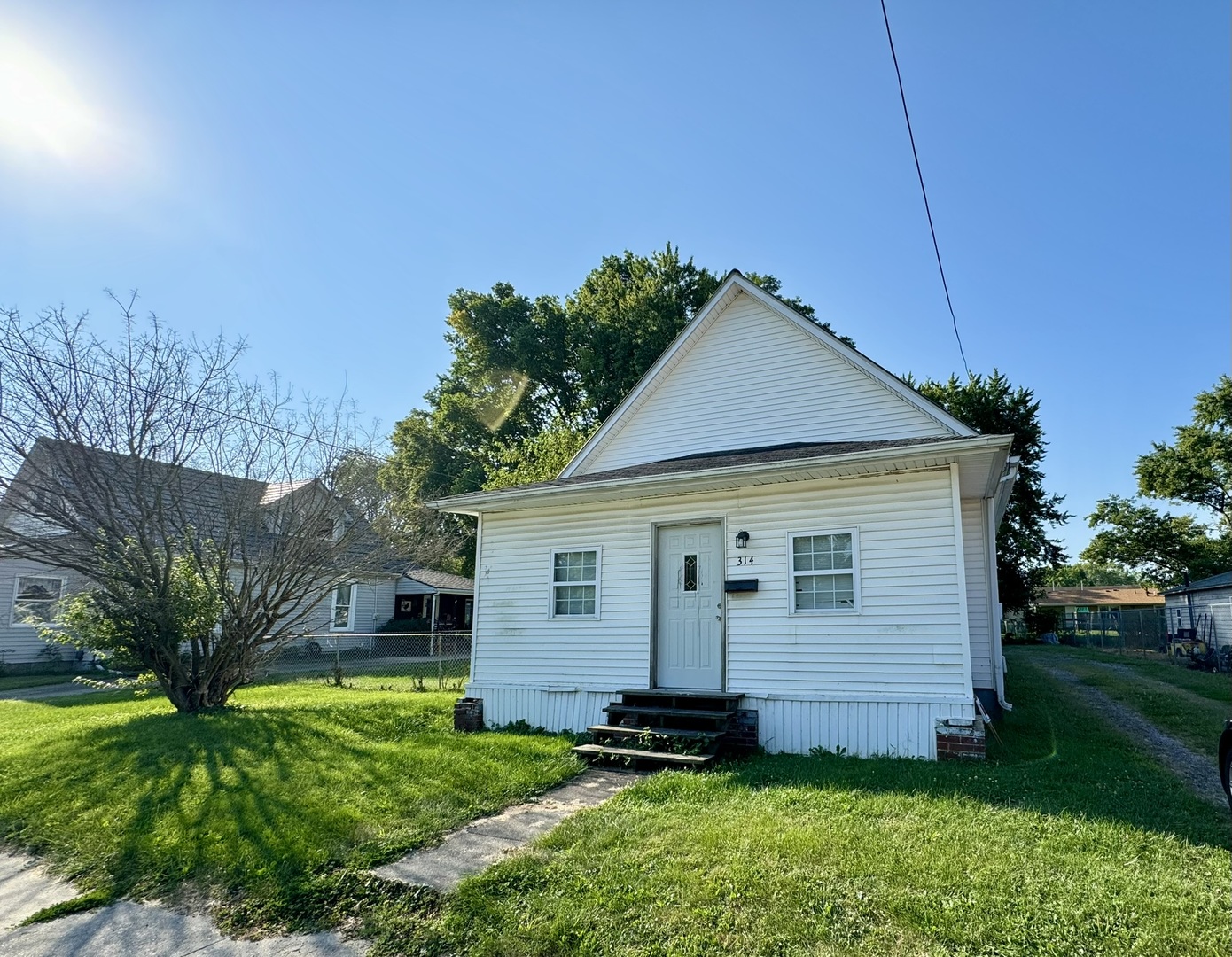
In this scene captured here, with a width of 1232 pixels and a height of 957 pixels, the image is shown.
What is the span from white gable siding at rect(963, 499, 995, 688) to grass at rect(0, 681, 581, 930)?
629 cm

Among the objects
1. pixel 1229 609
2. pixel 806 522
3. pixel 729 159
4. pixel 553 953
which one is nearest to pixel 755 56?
pixel 729 159

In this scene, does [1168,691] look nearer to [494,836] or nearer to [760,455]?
[760,455]

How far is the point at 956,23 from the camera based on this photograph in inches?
287

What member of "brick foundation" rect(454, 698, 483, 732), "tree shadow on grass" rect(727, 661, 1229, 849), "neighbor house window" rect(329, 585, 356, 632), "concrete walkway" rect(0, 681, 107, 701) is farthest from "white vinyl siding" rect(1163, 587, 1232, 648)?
"concrete walkway" rect(0, 681, 107, 701)

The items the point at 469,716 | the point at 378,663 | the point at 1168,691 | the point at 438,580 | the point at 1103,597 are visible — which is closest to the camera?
the point at 469,716

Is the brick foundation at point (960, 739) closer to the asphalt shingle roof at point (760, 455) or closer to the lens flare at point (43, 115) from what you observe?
the asphalt shingle roof at point (760, 455)

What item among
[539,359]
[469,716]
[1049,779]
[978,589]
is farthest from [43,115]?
[539,359]

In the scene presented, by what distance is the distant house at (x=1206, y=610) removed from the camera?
940 inches

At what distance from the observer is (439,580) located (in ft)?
99.4

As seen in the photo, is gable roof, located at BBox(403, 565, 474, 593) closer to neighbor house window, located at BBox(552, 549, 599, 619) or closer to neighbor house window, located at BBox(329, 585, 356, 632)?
neighbor house window, located at BBox(329, 585, 356, 632)

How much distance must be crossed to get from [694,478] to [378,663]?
15496 mm

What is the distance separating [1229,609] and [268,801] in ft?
94.8

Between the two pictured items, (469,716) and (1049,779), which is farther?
(469,716)

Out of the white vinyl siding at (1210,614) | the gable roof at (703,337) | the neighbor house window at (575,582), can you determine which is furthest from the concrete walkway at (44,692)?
the white vinyl siding at (1210,614)
